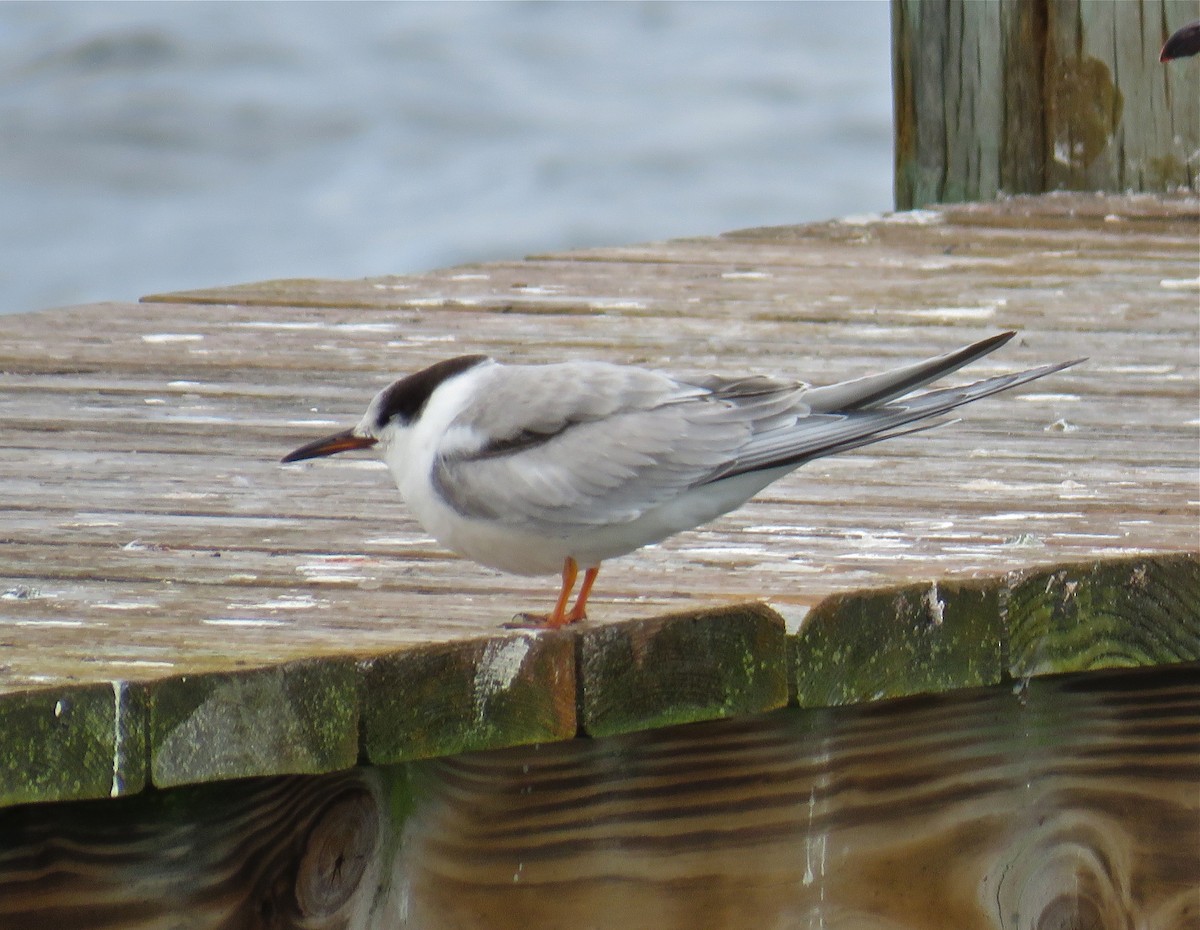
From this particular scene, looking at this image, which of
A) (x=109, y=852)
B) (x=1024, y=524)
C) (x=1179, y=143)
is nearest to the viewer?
(x=109, y=852)

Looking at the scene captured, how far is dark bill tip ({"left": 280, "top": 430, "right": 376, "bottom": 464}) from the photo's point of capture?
3.10 m

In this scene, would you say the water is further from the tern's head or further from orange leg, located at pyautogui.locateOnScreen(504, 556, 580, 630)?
orange leg, located at pyautogui.locateOnScreen(504, 556, 580, 630)

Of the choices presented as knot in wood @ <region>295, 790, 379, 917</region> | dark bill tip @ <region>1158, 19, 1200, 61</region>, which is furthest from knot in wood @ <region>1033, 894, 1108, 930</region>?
dark bill tip @ <region>1158, 19, 1200, 61</region>

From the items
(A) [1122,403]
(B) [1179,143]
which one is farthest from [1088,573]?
(B) [1179,143]

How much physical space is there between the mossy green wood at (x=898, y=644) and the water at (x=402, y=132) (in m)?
10.3

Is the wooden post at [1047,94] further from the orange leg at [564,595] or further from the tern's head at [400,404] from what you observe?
the orange leg at [564,595]

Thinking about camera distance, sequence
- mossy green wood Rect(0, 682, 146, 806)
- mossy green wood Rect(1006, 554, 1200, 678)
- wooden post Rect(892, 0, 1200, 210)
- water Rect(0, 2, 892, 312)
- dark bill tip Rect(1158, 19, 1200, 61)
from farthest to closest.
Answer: water Rect(0, 2, 892, 312), wooden post Rect(892, 0, 1200, 210), dark bill tip Rect(1158, 19, 1200, 61), mossy green wood Rect(1006, 554, 1200, 678), mossy green wood Rect(0, 682, 146, 806)

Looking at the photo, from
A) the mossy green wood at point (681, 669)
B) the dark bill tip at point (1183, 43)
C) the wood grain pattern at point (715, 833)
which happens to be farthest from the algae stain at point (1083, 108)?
the mossy green wood at point (681, 669)

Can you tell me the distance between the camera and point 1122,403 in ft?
13.5

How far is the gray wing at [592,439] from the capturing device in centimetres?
271

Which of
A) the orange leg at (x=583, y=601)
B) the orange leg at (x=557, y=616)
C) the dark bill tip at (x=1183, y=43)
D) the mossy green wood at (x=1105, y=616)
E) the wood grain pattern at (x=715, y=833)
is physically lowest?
the wood grain pattern at (x=715, y=833)

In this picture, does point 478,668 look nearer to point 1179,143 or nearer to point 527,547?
point 527,547

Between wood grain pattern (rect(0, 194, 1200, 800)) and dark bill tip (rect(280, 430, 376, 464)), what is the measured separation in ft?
0.38

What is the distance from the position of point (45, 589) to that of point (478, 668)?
69 cm
